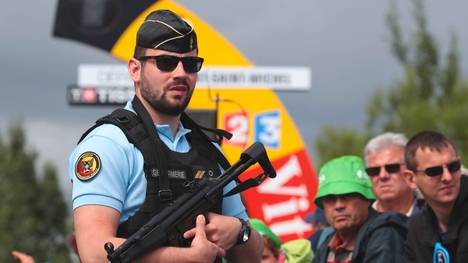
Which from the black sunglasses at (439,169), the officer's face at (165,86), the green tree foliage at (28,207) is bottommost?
the green tree foliage at (28,207)

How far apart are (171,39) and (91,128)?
38 cm

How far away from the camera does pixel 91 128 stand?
3.19 metres

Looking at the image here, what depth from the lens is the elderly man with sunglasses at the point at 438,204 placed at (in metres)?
4.56

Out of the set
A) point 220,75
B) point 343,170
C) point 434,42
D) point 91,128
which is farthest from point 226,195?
point 434,42

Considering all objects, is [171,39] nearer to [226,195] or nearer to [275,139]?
[226,195]

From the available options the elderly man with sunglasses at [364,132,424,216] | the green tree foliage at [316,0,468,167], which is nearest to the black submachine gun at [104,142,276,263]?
the elderly man with sunglasses at [364,132,424,216]

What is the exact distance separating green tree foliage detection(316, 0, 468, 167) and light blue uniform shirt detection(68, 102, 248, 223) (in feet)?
67.2

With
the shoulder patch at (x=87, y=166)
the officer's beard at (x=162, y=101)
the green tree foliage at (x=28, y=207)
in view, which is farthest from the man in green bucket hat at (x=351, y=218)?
the green tree foliage at (x=28, y=207)

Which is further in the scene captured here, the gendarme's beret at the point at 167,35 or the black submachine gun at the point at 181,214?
the gendarme's beret at the point at 167,35

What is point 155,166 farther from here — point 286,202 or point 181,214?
point 286,202

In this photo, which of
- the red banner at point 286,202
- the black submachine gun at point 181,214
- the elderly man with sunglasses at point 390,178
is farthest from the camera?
the red banner at point 286,202

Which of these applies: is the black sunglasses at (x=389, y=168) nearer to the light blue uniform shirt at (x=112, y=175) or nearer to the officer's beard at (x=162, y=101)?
the officer's beard at (x=162, y=101)

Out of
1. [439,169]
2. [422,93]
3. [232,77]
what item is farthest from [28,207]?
[439,169]

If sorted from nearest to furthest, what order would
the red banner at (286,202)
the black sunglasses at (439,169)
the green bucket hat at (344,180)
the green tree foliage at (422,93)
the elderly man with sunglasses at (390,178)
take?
the black sunglasses at (439,169) < the green bucket hat at (344,180) < the elderly man with sunglasses at (390,178) < the red banner at (286,202) < the green tree foliage at (422,93)
